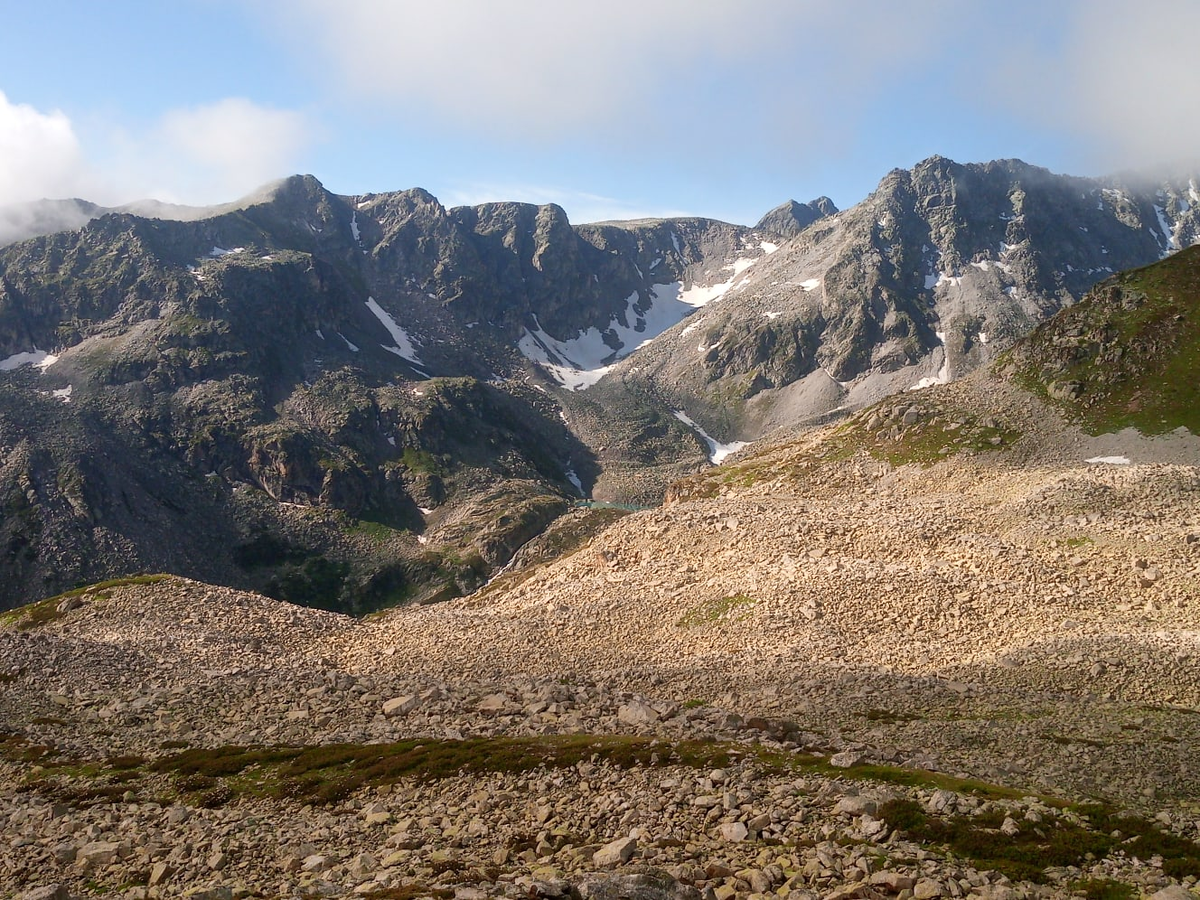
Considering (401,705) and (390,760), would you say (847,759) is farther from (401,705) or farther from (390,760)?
(401,705)

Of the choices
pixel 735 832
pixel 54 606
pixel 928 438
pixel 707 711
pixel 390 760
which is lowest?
pixel 707 711

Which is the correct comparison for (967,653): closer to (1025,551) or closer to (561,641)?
(1025,551)

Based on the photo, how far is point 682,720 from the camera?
29.6 m

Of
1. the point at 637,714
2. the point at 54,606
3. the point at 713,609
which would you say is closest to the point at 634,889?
the point at 637,714

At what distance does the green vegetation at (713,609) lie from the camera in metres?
44.8

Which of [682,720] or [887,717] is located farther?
[887,717]

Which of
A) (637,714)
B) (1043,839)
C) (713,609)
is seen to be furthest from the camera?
(713,609)

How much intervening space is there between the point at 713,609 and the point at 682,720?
53.8 feet

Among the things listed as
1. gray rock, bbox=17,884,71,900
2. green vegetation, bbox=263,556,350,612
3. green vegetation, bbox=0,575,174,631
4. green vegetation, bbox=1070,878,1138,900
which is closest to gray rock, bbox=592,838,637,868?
green vegetation, bbox=1070,878,1138,900

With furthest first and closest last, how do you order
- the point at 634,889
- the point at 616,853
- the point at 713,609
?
the point at 713,609, the point at 616,853, the point at 634,889

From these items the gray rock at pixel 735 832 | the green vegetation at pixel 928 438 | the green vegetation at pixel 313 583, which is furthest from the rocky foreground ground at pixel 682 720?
the green vegetation at pixel 313 583

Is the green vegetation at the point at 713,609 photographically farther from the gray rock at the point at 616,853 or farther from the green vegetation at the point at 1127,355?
the green vegetation at the point at 1127,355

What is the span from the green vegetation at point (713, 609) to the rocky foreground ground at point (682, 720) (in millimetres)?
177

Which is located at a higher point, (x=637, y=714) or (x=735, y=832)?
(x=735, y=832)
